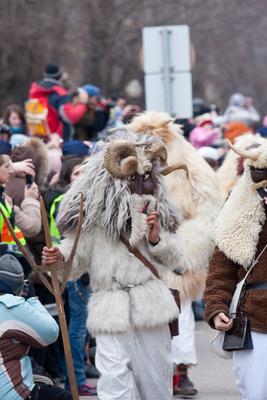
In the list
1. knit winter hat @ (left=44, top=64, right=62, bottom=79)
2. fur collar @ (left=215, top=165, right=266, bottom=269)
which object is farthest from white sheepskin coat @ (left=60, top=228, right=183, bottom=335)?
knit winter hat @ (left=44, top=64, right=62, bottom=79)

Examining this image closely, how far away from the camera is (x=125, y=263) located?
23.9 feet

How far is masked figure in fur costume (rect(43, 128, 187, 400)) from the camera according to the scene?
7.15m

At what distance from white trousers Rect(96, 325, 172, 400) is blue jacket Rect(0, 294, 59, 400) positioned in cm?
75

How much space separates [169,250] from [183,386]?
2116 millimetres

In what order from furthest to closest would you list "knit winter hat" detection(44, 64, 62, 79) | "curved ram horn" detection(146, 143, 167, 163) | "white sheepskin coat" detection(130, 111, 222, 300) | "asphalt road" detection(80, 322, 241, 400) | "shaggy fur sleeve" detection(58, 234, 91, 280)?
"knit winter hat" detection(44, 64, 62, 79), "asphalt road" detection(80, 322, 241, 400), "white sheepskin coat" detection(130, 111, 222, 300), "curved ram horn" detection(146, 143, 167, 163), "shaggy fur sleeve" detection(58, 234, 91, 280)

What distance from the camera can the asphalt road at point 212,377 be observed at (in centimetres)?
920

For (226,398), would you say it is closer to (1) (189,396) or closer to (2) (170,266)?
(1) (189,396)

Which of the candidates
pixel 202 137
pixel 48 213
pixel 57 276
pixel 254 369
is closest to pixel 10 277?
pixel 57 276

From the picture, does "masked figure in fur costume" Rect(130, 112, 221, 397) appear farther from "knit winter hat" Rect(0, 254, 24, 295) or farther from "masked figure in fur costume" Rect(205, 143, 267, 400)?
"knit winter hat" Rect(0, 254, 24, 295)

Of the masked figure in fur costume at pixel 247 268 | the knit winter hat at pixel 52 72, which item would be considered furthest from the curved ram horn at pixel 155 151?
the knit winter hat at pixel 52 72

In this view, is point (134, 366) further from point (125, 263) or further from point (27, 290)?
point (27, 290)

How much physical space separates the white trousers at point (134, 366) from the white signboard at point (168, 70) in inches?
288

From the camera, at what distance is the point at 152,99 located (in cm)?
1443

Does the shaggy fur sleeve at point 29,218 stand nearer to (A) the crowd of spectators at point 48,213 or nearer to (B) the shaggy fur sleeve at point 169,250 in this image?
(A) the crowd of spectators at point 48,213
